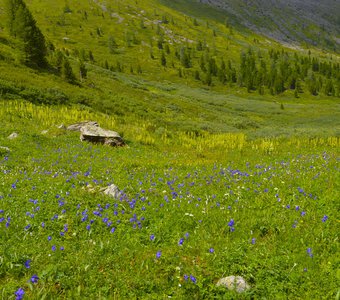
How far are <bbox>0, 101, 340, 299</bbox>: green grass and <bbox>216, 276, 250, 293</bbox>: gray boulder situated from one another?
115 millimetres

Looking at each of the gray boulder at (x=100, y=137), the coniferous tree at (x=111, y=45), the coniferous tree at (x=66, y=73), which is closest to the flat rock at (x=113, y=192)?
the gray boulder at (x=100, y=137)

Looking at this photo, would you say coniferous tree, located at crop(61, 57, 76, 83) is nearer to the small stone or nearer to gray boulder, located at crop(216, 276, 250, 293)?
the small stone

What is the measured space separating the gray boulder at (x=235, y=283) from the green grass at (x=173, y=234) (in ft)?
0.38

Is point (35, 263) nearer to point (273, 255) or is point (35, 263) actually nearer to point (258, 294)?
point (258, 294)

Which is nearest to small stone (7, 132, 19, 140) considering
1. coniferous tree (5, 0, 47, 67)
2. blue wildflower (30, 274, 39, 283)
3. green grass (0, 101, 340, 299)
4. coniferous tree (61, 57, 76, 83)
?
green grass (0, 101, 340, 299)

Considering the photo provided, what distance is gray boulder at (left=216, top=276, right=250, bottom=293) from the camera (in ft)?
14.7

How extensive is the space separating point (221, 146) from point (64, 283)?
17.3 meters

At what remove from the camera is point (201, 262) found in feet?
16.8

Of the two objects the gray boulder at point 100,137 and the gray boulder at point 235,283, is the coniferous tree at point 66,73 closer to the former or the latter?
the gray boulder at point 100,137

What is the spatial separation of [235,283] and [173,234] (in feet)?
6.01

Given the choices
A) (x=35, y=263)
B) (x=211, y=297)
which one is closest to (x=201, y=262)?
(x=211, y=297)

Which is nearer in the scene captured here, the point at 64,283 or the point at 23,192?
the point at 64,283

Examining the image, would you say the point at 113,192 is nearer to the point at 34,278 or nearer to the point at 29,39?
the point at 34,278

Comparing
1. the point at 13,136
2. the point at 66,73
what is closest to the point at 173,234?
the point at 13,136
